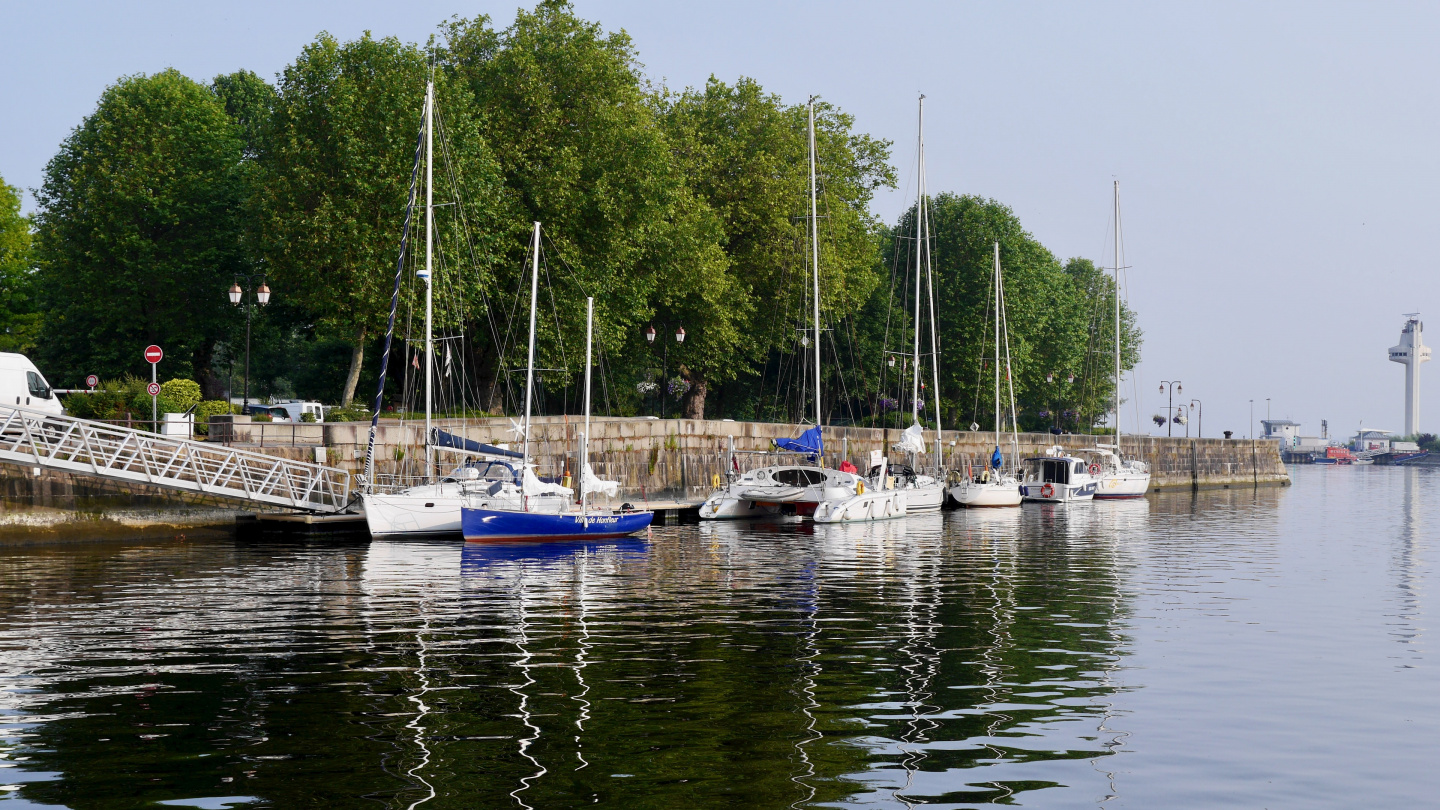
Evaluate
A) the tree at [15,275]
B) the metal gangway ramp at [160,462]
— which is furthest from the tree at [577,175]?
the tree at [15,275]

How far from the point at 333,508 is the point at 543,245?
59.9 feet

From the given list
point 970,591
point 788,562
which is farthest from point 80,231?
point 970,591

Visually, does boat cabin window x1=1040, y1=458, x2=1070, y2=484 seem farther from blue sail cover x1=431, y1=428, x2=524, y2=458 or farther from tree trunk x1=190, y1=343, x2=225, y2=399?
tree trunk x1=190, y1=343, x2=225, y2=399

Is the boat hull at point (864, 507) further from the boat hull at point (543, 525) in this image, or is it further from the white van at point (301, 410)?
the white van at point (301, 410)

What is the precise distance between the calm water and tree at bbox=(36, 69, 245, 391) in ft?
95.9

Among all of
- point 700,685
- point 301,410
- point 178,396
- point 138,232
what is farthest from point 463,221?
point 700,685

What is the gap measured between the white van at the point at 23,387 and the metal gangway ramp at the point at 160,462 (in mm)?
1153

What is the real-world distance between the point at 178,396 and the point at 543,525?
14.5m

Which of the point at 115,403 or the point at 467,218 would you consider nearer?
the point at 115,403

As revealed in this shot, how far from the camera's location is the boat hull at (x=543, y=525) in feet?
116

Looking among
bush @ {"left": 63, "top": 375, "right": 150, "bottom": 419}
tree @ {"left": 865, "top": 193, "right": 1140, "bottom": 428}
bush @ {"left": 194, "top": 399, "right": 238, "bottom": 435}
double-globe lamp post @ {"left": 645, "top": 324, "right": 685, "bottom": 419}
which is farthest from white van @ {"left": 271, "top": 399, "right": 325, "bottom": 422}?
tree @ {"left": 865, "top": 193, "right": 1140, "bottom": 428}

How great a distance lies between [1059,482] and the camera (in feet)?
224

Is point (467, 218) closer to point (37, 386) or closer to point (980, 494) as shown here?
point (37, 386)

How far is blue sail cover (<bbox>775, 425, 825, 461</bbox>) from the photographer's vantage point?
47.7 m
